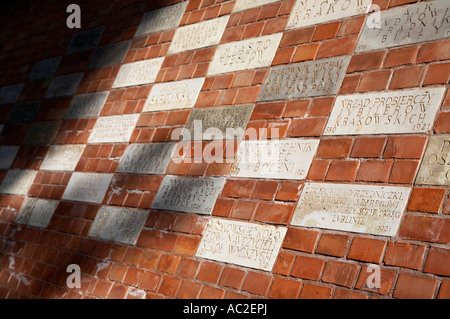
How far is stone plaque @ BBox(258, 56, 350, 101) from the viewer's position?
175 centimetres

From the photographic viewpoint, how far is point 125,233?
2.09m

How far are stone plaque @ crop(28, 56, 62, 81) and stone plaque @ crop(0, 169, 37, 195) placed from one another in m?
0.73

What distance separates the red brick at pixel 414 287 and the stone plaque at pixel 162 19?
1.84 metres

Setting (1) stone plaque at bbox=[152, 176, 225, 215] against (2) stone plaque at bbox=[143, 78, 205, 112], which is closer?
(1) stone plaque at bbox=[152, 176, 225, 215]

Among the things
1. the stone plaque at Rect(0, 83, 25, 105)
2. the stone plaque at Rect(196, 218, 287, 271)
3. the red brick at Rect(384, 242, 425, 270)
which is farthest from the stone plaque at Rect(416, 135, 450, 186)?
the stone plaque at Rect(0, 83, 25, 105)

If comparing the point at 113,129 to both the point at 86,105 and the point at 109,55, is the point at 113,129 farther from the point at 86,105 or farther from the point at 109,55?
the point at 109,55

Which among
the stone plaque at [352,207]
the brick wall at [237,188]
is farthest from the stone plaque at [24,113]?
the stone plaque at [352,207]

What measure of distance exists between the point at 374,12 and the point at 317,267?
0.97 metres

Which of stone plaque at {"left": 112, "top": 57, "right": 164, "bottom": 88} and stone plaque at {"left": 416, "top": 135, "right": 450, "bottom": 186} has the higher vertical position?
stone plaque at {"left": 112, "top": 57, "right": 164, "bottom": 88}

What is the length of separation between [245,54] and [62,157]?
1.24 m

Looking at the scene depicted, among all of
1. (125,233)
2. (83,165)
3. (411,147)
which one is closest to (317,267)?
(411,147)

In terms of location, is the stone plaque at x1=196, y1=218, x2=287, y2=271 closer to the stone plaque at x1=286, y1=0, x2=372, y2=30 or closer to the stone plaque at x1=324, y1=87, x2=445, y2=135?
the stone plaque at x1=324, y1=87, x2=445, y2=135

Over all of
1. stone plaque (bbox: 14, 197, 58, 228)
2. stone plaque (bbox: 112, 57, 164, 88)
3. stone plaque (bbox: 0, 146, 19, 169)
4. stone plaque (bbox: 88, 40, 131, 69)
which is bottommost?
stone plaque (bbox: 14, 197, 58, 228)

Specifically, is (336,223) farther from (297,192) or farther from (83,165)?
(83,165)
